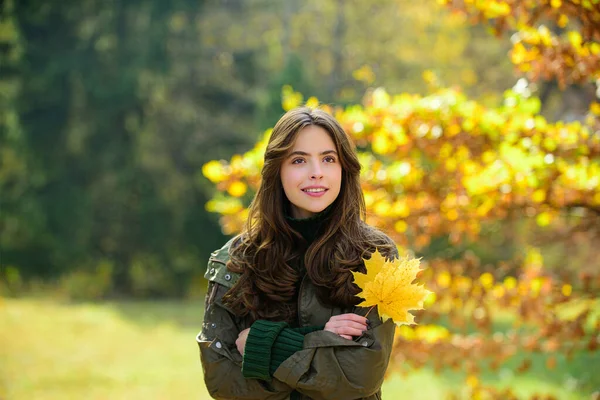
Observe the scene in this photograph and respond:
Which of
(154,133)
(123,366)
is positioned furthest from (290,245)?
(154,133)

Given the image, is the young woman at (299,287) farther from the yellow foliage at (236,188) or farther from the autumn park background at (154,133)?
the autumn park background at (154,133)

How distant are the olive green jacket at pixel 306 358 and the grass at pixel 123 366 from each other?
4703 mm

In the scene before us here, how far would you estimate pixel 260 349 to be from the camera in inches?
88.5

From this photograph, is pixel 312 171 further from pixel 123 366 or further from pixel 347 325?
pixel 123 366

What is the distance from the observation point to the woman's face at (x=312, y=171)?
2393 millimetres

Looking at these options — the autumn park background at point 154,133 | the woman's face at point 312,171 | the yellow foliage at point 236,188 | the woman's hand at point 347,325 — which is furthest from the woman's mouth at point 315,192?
the autumn park background at point 154,133

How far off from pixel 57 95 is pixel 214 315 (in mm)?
15601

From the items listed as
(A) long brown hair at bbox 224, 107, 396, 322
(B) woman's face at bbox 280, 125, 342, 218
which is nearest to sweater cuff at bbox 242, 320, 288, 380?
(A) long brown hair at bbox 224, 107, 396, 322

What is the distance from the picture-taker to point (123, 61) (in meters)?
17.0

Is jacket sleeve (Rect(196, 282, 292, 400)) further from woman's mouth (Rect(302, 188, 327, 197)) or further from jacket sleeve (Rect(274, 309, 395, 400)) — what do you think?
woman's mouth (Rect(302, 188, 327, 197))

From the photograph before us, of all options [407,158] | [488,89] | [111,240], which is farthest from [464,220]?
[111,240]

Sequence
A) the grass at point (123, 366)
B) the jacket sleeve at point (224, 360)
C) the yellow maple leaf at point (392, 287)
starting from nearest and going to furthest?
the yellow maple leaf at point (392, 287) → the jacket sleeve at point (224, 360) → the grass at point (123, 366)

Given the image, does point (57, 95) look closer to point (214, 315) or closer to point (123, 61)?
point (123, 61)

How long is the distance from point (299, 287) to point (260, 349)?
24cm
